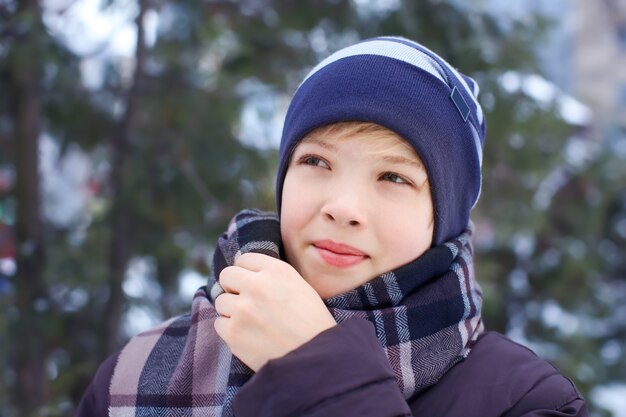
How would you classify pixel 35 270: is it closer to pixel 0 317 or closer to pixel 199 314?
pixel 0 317

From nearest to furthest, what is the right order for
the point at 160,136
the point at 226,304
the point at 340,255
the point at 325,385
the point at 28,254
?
the point at 325,385 < the point at 226,304 < the point at 340,255 < the point at 28,254 < the point at 160,136

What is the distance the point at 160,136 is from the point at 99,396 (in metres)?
3.04

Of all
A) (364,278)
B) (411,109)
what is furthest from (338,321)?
(411,109)

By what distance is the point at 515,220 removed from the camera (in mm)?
4699

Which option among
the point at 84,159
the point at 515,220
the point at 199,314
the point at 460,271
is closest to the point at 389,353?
the point at 460,271

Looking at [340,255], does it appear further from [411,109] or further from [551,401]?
[551,401]

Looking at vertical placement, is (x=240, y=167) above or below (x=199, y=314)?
above

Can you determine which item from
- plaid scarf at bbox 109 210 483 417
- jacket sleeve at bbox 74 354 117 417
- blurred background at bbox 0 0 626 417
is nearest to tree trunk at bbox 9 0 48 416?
blurred background at bbox 0 0 626 417

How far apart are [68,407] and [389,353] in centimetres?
332

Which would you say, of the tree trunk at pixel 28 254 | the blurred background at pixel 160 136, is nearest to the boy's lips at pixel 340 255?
the blurred background at pixel 160 136

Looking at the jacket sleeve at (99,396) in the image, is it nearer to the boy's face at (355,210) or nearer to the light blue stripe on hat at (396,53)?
the boy's face at (355,210)

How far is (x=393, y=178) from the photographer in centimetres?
122

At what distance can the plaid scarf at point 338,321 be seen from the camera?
119cm

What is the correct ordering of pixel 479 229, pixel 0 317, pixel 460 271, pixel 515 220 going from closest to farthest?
pixel 460 271, pixel 0 317, pixel 515 220, pixel 479 229
